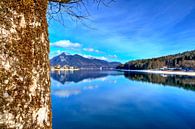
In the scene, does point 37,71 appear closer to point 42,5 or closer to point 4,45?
point 4,45

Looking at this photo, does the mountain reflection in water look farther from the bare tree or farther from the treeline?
the treeline

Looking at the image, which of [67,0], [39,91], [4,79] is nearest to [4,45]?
[4,79]

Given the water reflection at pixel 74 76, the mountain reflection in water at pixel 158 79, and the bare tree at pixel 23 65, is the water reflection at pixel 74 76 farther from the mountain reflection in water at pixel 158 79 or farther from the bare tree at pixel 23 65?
the bare tree at pixel 23 65

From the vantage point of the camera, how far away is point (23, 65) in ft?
3.88

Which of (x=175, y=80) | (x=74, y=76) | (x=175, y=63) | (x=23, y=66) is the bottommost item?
(x=175, y=80)

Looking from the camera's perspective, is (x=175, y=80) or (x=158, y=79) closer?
(x=175, y=80)

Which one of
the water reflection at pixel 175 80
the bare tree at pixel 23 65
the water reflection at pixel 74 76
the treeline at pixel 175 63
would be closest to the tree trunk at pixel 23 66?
the bare tree at pixel 23 65

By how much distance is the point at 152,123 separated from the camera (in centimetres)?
1806

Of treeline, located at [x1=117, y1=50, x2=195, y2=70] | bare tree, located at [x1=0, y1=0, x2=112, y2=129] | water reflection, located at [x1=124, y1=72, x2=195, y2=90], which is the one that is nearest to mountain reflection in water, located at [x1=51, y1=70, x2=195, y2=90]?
water reflection, located at [x1=124, y1=72, x2=195, y2=90]

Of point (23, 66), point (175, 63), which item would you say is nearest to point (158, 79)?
point (23, 66)

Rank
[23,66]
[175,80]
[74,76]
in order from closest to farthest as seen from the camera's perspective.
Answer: [23,66] → [175,80] → [74,76]

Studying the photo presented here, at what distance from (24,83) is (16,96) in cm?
8

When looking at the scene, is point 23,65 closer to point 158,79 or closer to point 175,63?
point 158,79

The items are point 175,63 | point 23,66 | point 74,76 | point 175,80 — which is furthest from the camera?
point 175,63
